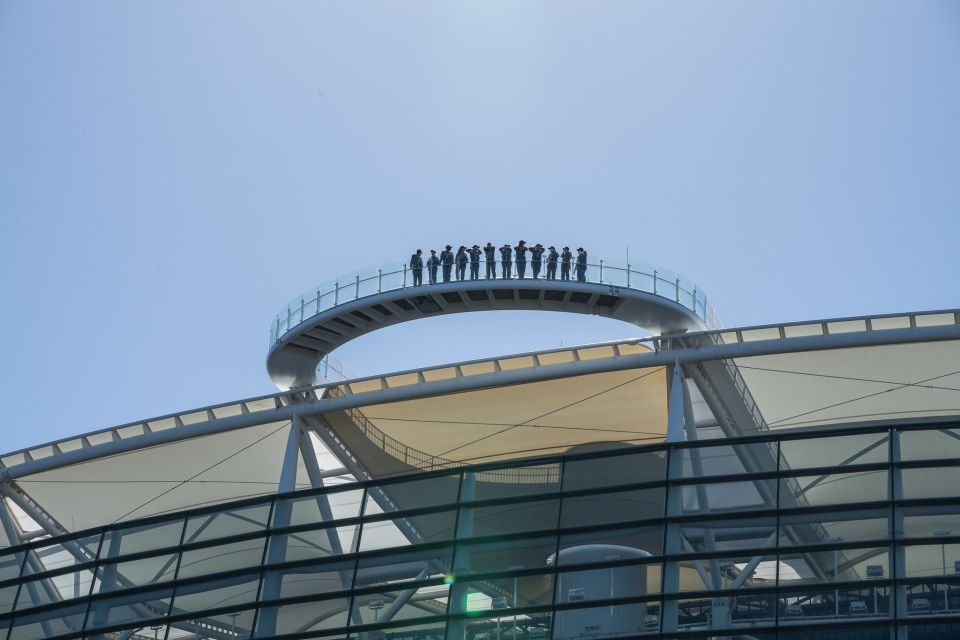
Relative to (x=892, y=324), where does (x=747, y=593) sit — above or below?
below

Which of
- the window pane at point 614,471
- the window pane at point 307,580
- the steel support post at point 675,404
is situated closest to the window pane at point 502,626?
the window pane at point 307,580

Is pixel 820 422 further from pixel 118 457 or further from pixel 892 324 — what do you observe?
pixel 118 457

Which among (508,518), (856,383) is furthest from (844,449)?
(856,383)

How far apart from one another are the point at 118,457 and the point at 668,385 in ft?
57.9

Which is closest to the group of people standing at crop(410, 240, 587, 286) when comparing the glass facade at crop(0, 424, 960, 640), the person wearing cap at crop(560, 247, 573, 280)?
the person wearing cap at crop(560, 247, 573, 280)

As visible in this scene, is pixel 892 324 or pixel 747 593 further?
pixel 892 324

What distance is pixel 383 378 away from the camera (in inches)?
1512

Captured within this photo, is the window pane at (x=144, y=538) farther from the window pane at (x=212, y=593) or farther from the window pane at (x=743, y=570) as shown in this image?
the window pane at (x=743, y=570)

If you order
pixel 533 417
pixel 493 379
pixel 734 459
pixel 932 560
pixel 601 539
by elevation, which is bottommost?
pixel 932 560

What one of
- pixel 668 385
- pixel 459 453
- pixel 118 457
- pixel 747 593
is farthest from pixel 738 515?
pixel 118 457

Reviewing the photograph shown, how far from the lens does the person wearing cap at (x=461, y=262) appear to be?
38375 mm

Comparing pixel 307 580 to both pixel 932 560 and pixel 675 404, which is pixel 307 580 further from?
pixel 675 404

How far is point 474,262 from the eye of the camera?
1515 inches

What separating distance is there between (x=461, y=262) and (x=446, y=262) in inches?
17.5
